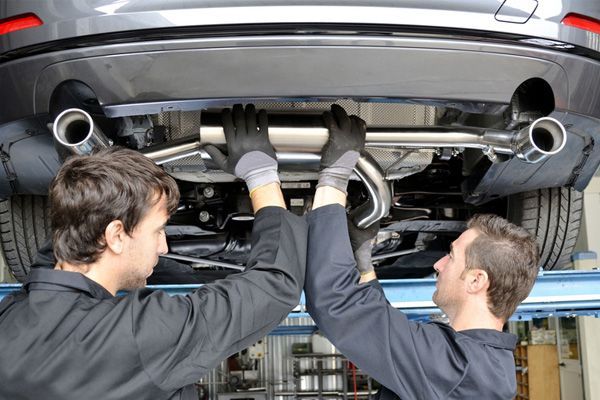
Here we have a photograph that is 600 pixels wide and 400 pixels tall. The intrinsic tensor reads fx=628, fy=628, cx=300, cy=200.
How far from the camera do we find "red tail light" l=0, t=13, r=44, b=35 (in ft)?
4.26

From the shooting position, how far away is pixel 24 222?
2.14m

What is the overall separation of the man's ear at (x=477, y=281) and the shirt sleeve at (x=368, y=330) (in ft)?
0.53

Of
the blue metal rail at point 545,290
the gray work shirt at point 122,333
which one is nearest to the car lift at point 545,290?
the blue metal rail at point 545,290

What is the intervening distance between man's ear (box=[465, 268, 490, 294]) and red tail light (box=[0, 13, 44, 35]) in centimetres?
108

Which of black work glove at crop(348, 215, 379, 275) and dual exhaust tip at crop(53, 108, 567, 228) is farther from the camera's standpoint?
black work glove at crop(348, 215, 379, 275)

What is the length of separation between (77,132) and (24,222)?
97 centimetres

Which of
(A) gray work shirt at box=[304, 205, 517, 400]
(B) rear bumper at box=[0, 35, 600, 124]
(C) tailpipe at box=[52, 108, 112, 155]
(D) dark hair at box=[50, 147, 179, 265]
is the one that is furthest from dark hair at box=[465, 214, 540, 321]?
(C) tailpipe at box=[52, 108, 112, 155]

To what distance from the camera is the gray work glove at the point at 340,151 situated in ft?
4.49

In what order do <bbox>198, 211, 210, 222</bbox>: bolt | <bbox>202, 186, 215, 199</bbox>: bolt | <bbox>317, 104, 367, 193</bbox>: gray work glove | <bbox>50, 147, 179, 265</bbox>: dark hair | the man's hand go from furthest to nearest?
<bbox>198, 211, 210, 222</bbox>: bolt
<bbox>202, 186, 215, 199</bbox>: bolt
the man's hand
<bbox>317, 104, 367, 193</bbox>: gray work glove
<bbox>50, 147, 179, 265</bbox>: dark hair

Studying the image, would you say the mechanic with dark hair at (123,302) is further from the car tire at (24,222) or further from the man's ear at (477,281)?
the car tire at (24,222)

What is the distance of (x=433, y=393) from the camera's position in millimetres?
1274

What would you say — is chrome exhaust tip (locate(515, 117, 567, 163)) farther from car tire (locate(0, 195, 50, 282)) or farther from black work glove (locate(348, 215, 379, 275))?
car tire (locate(0, 195, 50, 282))

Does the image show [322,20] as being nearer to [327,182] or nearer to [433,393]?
[327,182]

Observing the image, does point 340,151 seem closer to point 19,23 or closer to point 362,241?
point 362,241
